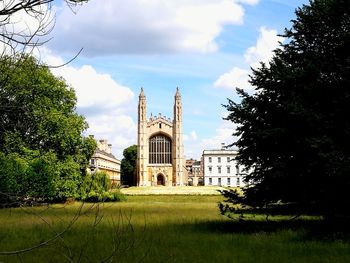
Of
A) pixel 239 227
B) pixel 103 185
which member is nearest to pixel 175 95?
pixel 103 185

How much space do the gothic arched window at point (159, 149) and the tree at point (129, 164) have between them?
13454 millimetres

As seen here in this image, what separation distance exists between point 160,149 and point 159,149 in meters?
0.25

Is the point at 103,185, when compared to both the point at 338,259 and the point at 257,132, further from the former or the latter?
the point at 338,259

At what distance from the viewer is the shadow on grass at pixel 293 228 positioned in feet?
46.1

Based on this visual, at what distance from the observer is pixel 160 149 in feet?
389

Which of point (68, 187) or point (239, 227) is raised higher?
point (68, 187)

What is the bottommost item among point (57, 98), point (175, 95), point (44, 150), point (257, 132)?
point (257, 132)

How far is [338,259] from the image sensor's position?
404 inches

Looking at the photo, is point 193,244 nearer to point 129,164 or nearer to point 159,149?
point 159,149

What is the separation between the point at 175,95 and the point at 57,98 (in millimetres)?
78187

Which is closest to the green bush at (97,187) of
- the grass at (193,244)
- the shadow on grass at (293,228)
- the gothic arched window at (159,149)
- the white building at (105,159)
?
the shadow on grass at (293,228)

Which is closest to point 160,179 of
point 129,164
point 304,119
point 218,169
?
point 129,164

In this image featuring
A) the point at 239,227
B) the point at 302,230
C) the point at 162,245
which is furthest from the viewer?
the point at 239,227

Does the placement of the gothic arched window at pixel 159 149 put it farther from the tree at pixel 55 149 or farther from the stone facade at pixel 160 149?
the tree at pixel 55 149
